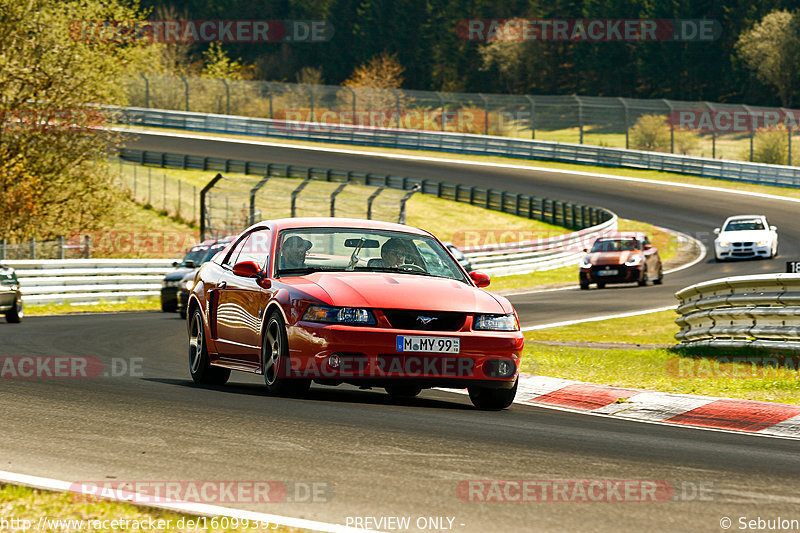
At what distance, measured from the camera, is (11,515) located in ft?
16.6

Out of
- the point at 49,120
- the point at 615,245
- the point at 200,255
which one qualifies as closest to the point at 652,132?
the point at 615,245

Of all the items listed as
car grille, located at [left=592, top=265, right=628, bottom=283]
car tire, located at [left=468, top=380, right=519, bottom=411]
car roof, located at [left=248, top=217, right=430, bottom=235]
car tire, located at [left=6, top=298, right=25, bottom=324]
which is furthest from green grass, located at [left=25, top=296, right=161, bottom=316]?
car tire, located at [left=468, top=380, right=519, bottom=411]

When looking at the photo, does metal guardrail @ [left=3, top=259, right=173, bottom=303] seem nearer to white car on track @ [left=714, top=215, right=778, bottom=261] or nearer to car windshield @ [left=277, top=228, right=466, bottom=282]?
white car on track @ [left=714, top=215, right=778, bottom=261]

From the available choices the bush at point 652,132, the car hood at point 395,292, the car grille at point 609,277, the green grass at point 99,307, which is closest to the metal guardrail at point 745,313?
the car hood at point 395,292

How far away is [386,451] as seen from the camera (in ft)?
21.5

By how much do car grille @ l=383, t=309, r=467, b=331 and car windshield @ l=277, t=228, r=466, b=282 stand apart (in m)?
0.89

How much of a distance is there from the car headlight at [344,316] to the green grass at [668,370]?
346 cm

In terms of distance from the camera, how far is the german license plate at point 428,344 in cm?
863

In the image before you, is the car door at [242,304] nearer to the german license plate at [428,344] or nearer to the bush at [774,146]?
the german license plate at [428,344]

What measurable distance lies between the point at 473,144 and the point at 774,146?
16.4 meters

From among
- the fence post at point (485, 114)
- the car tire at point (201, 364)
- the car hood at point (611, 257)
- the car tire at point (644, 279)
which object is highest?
the fence post at point (485, 114)

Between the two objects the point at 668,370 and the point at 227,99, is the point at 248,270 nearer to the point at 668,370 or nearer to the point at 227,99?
the point at 668,370

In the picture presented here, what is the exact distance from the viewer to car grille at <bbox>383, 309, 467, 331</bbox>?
28.6 feet

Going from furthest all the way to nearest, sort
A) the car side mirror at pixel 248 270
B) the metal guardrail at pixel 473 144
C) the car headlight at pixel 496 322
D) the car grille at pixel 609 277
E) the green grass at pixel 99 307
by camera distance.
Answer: the metal guardrail at pixel 473 144
the car grille at pixel 609 277
the green grass at pixel 99 307
the car side mirror at pixel 248 270
the car headlight at pixel 496 322
